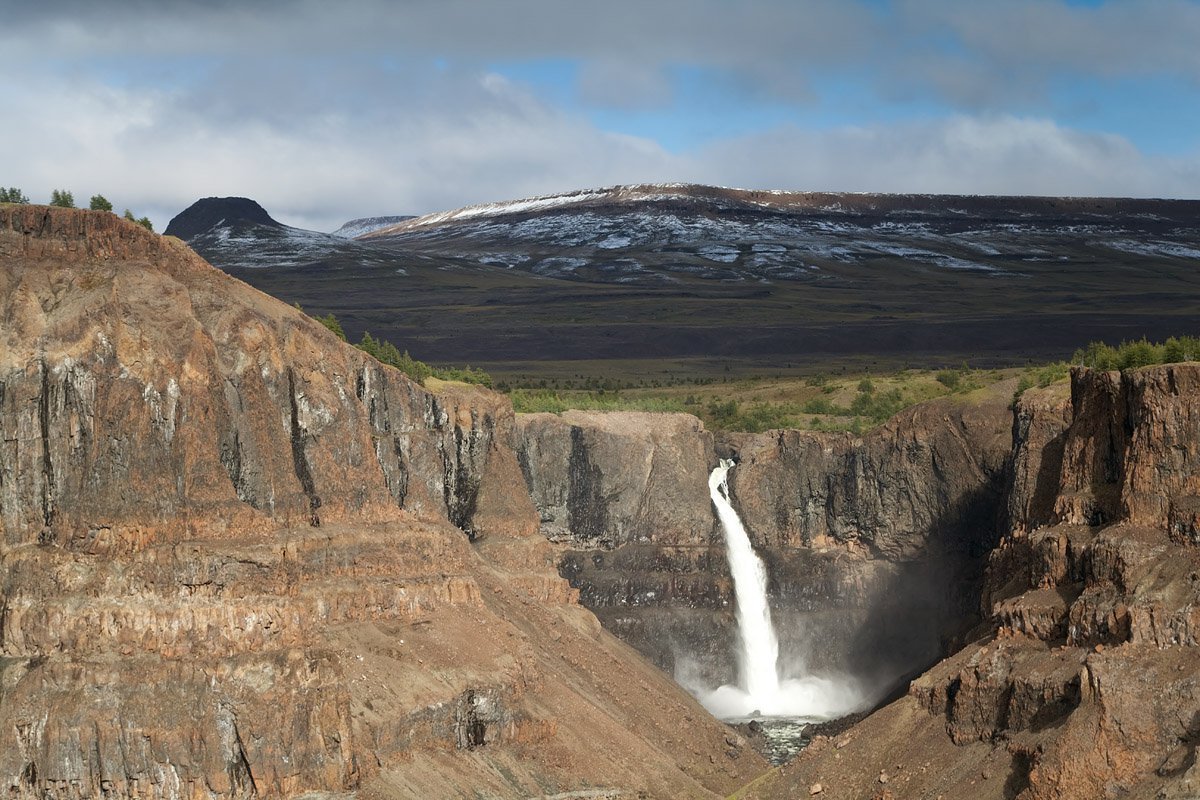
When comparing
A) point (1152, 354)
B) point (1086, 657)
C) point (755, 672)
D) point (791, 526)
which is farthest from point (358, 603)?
point (791, 526)

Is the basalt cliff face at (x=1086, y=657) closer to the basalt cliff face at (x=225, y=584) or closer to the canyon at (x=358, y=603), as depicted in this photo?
the canyon at (x=358, y=603)

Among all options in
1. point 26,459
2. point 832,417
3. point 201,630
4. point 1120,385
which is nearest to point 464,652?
point 201,630

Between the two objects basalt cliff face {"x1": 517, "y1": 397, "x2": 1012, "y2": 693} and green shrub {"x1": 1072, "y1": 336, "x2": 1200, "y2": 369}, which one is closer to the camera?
green shrub {"x1": 1072, "y1": 336, "x2": 1200, "y2": 369}

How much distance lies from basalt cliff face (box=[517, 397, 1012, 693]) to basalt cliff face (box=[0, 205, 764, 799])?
114 feet

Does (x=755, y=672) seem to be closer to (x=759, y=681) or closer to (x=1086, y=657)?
(x=759, y=681)

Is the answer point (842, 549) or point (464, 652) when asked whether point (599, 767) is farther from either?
point (842, 549)

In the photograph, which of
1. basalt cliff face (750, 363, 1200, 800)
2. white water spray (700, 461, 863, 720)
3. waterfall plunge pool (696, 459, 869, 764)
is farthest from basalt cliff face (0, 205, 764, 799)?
white water spray (700, 461, 863, 720)

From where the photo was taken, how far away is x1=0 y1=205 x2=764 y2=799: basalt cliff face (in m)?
102

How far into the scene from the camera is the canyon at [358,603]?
335 ft

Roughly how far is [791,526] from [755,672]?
13.7 m

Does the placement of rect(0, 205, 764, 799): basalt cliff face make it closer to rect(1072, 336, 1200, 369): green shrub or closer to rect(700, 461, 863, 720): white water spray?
rect(700, 461, 863, 720): white water spray

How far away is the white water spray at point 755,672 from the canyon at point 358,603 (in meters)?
17.1

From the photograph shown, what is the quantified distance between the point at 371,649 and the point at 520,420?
52.9 m

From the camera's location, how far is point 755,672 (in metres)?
166
